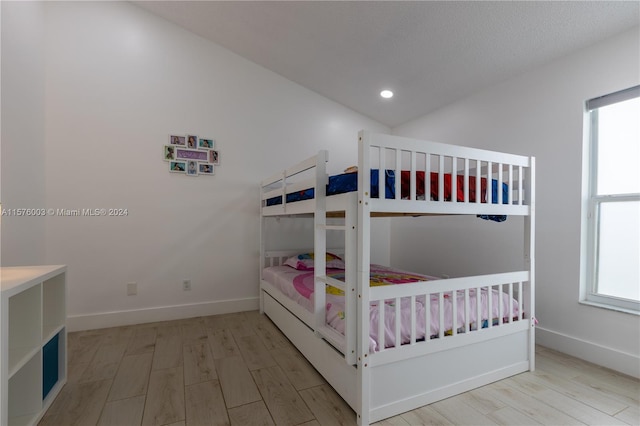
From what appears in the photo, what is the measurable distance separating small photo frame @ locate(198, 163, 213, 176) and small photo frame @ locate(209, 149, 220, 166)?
5 cm

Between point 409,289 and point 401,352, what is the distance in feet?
1.04

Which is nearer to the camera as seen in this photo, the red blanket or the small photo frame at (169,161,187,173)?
the red blanket

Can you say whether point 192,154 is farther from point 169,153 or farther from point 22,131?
point 22,131

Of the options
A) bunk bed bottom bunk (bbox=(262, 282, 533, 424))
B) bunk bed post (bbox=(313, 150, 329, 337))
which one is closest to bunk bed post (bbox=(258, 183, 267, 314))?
bunk bed bottom bunk (bbox=(262, 282, 533, 424))

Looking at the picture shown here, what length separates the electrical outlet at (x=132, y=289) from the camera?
2.80 meters

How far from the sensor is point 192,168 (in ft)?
9.90

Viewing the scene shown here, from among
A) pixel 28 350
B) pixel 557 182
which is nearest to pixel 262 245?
pixel 28 350

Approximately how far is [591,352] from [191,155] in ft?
12.0

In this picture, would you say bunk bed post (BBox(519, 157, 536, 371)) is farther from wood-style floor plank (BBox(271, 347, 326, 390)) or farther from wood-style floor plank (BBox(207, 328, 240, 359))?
wood-style floor plank (BBox(207, 328, 240, 359))

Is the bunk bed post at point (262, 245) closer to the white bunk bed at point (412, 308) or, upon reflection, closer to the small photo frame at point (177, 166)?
the small photo frame at point (177, 166)

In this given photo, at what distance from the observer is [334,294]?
2023mm

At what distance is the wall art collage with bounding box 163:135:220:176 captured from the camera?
2.95m

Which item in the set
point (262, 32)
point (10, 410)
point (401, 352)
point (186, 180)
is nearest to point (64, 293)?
Answer: point (10, 410)

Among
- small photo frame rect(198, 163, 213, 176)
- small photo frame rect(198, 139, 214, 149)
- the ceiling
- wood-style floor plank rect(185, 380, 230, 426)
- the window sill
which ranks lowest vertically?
wood-style floor plank rect(185, 380, 230, 426)
